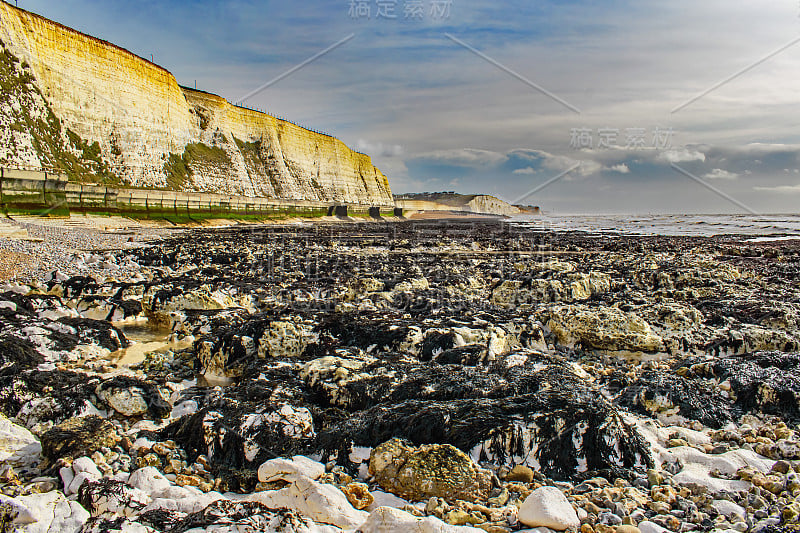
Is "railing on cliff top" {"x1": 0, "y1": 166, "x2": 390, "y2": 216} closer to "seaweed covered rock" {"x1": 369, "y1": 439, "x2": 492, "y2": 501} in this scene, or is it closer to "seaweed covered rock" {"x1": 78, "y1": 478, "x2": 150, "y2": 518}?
"seaweed covered rock" {"x1": 78, "y1": 478, "x2": 150, "y2": 518}

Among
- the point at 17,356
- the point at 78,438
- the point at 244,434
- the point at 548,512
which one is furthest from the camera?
the point at 17,356

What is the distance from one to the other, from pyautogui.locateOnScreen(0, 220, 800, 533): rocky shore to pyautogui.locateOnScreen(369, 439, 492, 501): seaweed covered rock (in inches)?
0.6

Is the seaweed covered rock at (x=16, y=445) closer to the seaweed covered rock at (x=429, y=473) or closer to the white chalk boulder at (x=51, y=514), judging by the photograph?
the white chalk boulder at (x=51, y=514)

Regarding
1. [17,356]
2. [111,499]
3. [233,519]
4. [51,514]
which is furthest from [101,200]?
[233,519]

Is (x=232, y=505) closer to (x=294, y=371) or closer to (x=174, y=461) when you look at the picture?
(x=174, y=461)

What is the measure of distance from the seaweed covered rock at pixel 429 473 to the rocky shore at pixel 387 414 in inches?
0.6

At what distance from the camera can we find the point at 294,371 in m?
5.38

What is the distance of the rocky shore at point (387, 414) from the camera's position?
2.84 metres

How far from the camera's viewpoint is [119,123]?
4431cm

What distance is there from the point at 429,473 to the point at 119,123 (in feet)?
169

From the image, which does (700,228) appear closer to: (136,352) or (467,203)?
(136,352)

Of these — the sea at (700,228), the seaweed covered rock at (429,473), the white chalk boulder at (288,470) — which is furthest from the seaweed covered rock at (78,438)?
the sea at (700,228)

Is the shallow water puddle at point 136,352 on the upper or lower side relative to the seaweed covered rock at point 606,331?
lower

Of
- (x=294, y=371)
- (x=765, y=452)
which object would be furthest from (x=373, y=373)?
(x=765, y=452)
